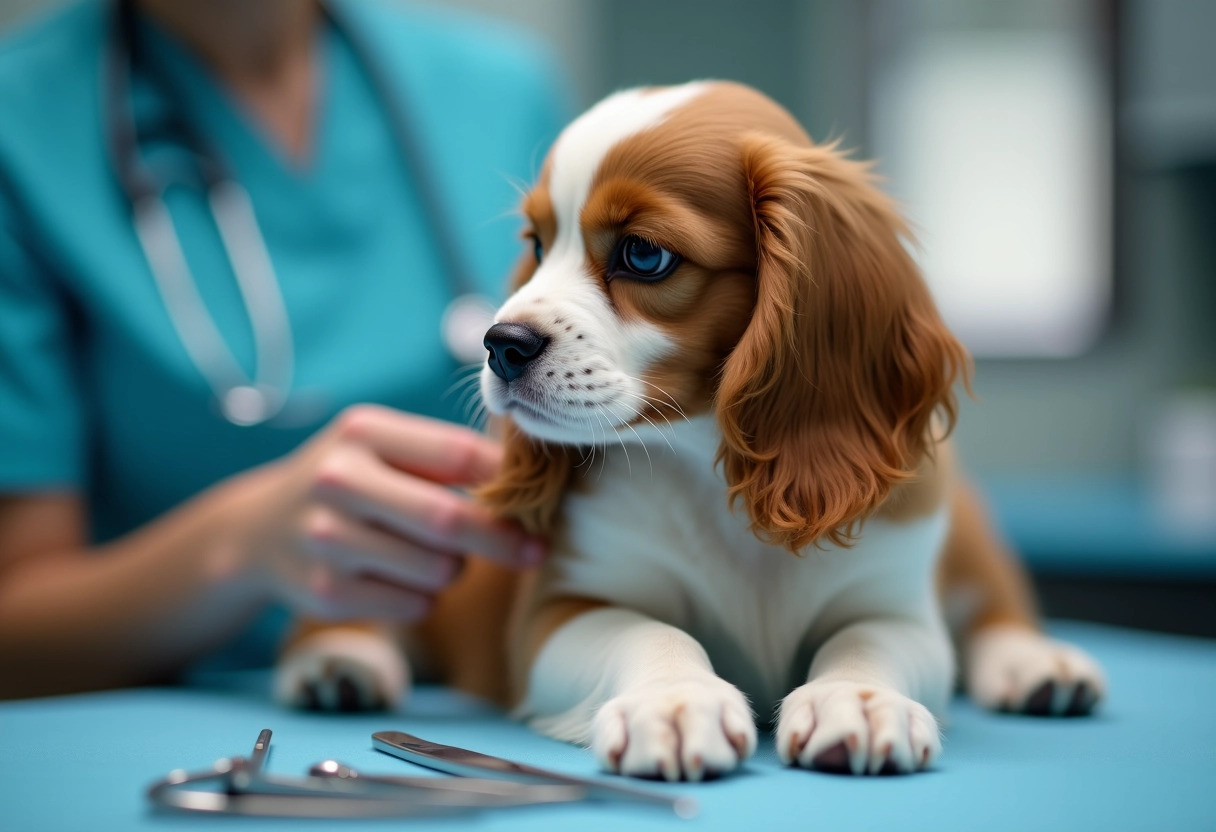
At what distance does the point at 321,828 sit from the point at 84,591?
962mm

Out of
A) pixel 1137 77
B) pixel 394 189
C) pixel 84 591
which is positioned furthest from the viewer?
pixel 1137 77

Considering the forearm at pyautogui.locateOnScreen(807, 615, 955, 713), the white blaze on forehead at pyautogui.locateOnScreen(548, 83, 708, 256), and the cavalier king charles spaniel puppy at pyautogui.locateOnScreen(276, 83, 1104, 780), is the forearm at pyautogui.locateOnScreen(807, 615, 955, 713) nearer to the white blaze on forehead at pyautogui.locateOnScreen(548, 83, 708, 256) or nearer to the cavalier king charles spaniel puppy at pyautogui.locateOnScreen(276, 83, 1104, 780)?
the cavalier king charles spaniel puppy at pyautogui.locateOnScreen(276, 83, 1104, 780)

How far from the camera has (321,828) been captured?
728 mm

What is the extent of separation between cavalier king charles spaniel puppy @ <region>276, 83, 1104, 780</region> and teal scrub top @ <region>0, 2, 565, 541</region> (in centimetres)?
75

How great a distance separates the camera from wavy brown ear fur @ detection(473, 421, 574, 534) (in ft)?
3.69

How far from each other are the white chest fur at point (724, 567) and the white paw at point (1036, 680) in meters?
0.20

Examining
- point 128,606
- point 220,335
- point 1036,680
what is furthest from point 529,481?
point 220,335

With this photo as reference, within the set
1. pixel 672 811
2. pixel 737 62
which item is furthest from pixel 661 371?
pixel 737 62

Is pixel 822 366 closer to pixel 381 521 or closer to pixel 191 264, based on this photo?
pixel 381 521

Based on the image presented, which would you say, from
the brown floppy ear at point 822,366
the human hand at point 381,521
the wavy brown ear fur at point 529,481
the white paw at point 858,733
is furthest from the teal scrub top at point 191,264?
the white paw at point 858,733

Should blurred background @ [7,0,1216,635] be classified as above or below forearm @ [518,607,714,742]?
above

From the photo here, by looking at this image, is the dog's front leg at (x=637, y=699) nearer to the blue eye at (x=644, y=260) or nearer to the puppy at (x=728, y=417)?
the puppy at (x=728, y=417)

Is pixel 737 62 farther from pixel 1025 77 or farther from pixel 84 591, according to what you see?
pixel 84 591

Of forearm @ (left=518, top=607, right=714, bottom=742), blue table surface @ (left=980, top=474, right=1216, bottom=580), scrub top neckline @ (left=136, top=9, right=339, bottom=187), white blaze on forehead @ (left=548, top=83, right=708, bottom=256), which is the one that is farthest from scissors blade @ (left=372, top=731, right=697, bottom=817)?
blue table surface @ (left=980, top=474, right=1216, bottom=580)
